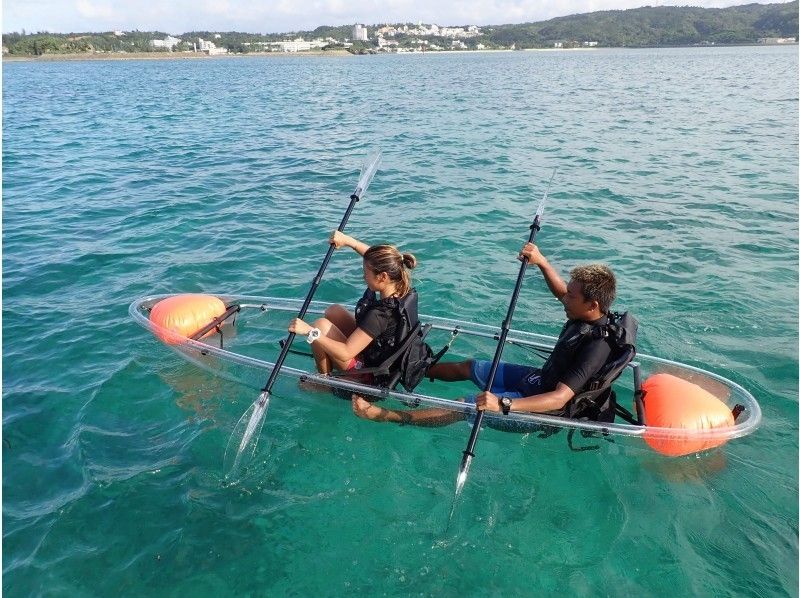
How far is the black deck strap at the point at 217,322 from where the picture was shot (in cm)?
650

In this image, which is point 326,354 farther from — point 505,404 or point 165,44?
point 165,44

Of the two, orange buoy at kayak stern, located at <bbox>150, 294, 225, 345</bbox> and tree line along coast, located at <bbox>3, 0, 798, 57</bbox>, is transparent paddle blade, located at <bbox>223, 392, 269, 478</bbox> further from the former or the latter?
tree line along coast, located at <bbox>3, 0, 798, 57</bbox>

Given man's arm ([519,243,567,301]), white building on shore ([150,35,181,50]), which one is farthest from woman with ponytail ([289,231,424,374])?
white building on shore ([150,35,181,50])

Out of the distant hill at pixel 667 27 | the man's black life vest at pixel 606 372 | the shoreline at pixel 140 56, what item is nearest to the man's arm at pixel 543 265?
the man's black life vest at pixel 606 372

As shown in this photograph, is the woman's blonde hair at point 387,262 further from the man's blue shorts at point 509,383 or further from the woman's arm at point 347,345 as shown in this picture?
the man's blue shorts at point 509,383

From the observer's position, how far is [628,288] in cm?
869

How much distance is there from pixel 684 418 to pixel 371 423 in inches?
108

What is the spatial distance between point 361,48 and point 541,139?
14404 centimetres

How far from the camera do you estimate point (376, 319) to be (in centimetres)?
514

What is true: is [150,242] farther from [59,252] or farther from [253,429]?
[253,429]

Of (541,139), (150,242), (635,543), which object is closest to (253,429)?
(635,543)

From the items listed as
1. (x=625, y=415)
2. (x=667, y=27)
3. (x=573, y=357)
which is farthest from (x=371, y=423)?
(x=667, y=27)

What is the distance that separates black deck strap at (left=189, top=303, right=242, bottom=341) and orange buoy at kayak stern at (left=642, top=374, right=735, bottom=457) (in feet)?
15.0

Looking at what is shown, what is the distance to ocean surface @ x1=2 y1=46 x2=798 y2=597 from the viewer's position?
4359 millimetres
